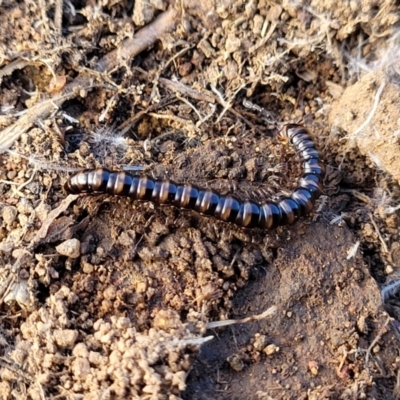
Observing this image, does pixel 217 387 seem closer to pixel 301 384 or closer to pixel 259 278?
pixel 301 384

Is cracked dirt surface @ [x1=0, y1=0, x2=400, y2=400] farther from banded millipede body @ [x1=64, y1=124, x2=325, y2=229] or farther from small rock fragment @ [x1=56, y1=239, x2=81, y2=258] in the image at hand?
banded millipede body @ [x1=64, y1=124, x2=325, y2=229]

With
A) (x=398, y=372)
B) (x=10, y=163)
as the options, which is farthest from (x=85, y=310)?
(x=398, y=372)

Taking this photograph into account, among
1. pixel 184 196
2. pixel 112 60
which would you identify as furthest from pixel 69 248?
pixel 112 60

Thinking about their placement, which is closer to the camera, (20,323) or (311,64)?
(20,323)

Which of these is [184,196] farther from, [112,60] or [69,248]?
[112,60]

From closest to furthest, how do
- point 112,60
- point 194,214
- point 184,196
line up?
1. point 184,196
2. point 194,214
3. point 112,60

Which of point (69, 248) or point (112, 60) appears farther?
point (112, 60)

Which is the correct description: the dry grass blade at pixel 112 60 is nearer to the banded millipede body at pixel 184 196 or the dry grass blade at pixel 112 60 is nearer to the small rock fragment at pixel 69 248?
the banded millipede body at pixel 184 196

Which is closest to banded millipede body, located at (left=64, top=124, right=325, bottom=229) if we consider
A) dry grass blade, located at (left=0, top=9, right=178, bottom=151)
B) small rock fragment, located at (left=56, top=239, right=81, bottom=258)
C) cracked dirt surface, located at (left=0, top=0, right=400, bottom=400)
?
cracked dirt surface, located at (left=0, top=0, right=400, bottom=400)

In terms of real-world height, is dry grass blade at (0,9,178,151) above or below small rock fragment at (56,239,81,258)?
above

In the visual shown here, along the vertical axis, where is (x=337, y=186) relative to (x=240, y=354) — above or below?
above

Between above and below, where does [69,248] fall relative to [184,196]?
below
